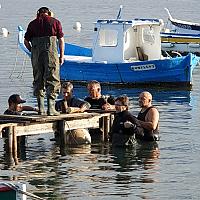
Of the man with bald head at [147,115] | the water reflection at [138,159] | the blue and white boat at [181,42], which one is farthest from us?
the blue and white boat at [181,42]

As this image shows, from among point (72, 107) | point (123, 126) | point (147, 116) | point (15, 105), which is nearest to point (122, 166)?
point (123, 126)

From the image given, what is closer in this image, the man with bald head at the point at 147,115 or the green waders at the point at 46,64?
the green waders at the point at 46,64

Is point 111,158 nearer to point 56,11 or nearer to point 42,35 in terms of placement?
point 42,35

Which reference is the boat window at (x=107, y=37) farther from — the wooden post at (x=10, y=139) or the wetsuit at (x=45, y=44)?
the wooden post at (x=10, y=139)

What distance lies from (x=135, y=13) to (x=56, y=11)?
6.40 metres

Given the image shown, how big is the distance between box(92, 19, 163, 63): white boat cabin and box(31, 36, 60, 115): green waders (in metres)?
12.2

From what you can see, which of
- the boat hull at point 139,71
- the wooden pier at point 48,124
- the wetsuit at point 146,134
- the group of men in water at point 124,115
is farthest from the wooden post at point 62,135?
the boat hull at point 139,71

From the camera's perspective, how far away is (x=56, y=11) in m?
70.1

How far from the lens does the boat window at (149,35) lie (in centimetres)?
2884

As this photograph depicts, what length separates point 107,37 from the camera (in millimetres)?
28125

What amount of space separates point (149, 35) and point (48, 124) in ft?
43.6

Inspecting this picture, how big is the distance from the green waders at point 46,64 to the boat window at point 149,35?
1334cm

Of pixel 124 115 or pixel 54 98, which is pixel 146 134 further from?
pixel 54 98

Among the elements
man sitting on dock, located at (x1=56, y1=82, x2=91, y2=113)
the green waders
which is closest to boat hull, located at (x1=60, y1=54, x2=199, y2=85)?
man sitting on dock, located at (x1=56, y1=82, x2=91, y2=113)
